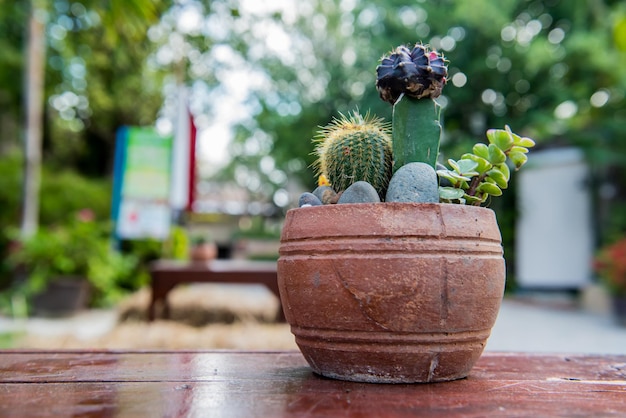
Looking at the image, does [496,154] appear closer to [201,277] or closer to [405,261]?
[405,261]

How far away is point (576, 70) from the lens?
9766 mm

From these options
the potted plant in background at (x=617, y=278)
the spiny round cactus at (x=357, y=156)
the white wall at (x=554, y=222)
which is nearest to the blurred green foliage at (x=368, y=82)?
the white wall at (x=554, y=222)

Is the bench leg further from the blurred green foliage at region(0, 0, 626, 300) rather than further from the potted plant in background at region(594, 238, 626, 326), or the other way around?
the potted plant in background at region(594, 238, 626, 326)

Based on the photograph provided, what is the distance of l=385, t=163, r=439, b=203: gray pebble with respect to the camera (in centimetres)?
124

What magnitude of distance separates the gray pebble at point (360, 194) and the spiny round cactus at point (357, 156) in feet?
0.27

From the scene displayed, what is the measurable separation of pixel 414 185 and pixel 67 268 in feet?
21.3

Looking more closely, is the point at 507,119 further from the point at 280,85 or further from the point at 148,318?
the point at 148,318

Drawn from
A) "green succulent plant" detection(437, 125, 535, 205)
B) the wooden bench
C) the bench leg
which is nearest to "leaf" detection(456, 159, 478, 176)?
"green succulent plant" detection(437, 125, 535, 205)

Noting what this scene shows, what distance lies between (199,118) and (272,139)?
161 inches

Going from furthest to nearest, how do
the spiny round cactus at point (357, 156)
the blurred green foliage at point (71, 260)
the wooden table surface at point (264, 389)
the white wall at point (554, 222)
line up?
the white wall at point (554, 222) → the blurred green foliage at point (71, 260) → the spiny round cactus at point (357, 156) → the wooden table surface at point (264, 389)

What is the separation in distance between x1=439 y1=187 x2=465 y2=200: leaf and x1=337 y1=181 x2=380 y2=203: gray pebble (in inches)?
5.8

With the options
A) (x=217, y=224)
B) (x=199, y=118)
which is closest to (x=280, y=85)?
(x=199, y=118)

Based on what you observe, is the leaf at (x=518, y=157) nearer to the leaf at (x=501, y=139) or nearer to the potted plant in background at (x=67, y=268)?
the leaf at (x=501, y=139)

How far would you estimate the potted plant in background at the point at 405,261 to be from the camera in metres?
1.12
